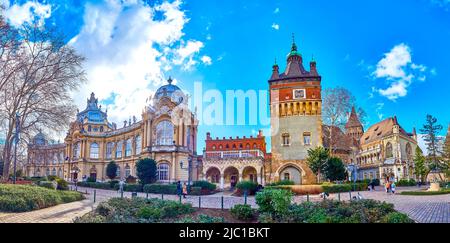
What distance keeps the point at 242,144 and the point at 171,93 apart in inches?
542

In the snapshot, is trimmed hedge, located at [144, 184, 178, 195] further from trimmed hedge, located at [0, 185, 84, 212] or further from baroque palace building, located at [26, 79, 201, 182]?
trimmed hedge, located at [0, 185, 84, 212]

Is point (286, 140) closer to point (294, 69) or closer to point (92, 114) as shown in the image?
point (294, 69)

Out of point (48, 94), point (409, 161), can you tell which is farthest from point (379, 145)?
point (48, 94)

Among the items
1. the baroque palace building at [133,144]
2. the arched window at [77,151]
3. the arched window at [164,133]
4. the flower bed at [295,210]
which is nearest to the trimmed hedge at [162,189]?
the baroque palace building at [133,144]

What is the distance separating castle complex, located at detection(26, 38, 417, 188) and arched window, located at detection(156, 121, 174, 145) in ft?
0.36

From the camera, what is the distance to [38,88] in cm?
1892

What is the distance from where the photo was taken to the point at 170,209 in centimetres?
1100

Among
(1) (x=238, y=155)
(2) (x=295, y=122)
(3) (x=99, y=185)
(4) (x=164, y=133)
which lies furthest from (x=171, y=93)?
(2) (x=295, y=122)

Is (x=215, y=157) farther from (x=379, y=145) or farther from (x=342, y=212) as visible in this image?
(x=342, y=212)

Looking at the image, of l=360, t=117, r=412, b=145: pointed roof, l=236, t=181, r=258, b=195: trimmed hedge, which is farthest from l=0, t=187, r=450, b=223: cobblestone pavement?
l=360, t=117, r=412, b=145: pointed roof

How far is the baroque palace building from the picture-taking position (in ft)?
113

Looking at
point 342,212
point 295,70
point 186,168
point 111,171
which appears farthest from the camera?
point 111,171

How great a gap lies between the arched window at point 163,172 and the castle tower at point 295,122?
39.1 feet
